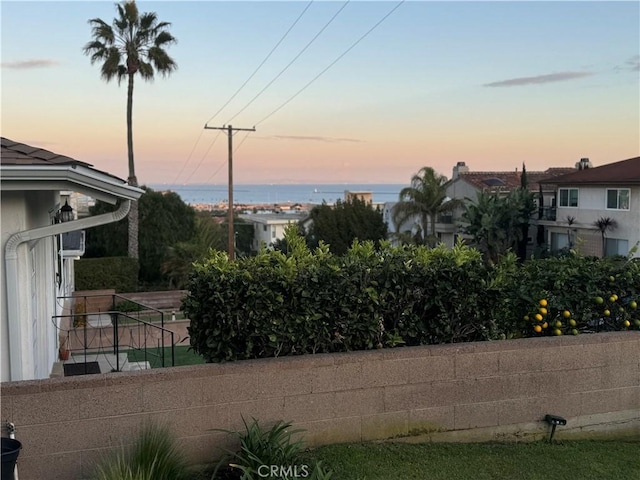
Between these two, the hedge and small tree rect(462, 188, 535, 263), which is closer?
the hedge

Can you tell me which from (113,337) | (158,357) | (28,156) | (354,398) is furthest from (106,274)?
(354,398)

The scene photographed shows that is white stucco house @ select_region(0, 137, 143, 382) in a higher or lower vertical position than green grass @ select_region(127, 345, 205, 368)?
higher

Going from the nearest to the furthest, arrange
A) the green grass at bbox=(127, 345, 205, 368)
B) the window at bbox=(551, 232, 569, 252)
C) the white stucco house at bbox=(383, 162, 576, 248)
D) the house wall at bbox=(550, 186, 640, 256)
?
the green grass at bbox=(127, 345, 205, 368), the house wall at bbox=(550, 186, 640, 256), the window at bbox=(551, 232, 569, 252), the white stucco house at bbox=(383, 162, 576, 248)

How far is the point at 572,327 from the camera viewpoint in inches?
216

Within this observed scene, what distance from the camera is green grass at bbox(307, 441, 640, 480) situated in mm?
4379

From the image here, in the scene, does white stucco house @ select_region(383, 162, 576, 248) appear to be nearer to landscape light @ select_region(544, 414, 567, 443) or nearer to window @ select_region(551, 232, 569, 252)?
window @ select_region(551, 232, 569, 252)

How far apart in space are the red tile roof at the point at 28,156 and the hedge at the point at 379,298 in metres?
1.52

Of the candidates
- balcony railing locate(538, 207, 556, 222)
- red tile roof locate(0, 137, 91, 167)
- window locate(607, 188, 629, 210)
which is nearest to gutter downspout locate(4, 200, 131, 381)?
red tile roof locate(0, 137, 91, 167)

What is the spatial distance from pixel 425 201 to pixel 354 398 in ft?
128

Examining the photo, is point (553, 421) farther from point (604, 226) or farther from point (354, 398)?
Result: point (604, 226)

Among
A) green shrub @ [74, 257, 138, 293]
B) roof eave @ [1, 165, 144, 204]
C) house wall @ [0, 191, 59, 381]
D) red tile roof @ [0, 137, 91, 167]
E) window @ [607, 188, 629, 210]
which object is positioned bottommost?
green shrub @ [74, 257, 138, 293]

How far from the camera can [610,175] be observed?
31.7 metres

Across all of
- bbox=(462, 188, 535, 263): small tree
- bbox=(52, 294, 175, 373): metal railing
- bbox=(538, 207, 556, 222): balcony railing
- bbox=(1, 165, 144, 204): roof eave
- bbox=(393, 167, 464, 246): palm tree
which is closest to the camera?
bbox=(1, 165, 144, 204): roof eave

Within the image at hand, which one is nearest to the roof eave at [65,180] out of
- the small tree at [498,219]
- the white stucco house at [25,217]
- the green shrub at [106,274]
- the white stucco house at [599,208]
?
the white stucco house at [25,217]
